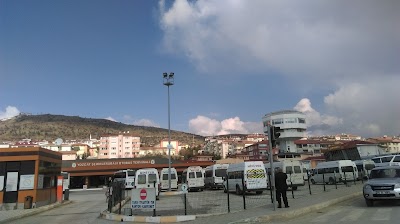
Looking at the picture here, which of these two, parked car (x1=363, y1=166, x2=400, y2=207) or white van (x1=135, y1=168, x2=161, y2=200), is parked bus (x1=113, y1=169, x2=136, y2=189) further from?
parked car (x1=363, y1=166, x2=400, y2=207)

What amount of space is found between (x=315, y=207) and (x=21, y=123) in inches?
7590

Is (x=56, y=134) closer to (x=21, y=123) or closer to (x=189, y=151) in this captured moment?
(x=21, y=123)

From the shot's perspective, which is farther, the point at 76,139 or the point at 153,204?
the point at 76,139

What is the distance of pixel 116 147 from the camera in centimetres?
15625

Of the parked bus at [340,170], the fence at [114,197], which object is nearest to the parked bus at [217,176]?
the parked bus at [340,170]

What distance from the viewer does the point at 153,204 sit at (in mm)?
15312

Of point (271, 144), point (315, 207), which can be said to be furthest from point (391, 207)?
point (271, 144)

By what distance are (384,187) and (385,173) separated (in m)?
1.54

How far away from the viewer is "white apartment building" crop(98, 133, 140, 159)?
15577cm

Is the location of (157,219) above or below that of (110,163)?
below

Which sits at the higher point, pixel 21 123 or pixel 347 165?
pixel 21 123

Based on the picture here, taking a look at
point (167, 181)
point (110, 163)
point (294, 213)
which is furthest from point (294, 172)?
point (110, 163)

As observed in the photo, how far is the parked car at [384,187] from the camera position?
15.1 meters

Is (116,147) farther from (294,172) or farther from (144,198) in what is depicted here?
(144,198)
